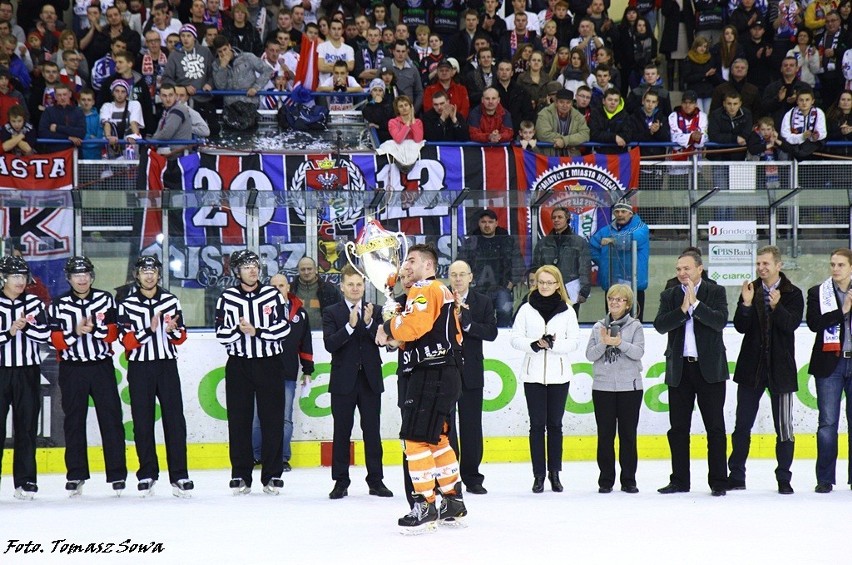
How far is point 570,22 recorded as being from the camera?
15.0 meters

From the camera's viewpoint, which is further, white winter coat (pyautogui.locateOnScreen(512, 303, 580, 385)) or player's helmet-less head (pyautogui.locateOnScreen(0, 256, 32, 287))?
white winter coat (pyautogui.locateOnScreen(512, 303, 580, 385))

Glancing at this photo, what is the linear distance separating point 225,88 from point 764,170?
6.07 m

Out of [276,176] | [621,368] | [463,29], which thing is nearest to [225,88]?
[276,176]

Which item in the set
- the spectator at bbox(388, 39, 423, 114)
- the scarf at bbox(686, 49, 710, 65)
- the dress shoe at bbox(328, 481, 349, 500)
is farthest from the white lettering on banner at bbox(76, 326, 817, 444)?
the scarf at bbox(686, 49, 710, 65)

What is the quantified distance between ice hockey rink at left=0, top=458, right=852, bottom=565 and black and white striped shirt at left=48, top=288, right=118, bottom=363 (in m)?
1.02

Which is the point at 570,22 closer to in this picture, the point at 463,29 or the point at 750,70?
the point at 463,29

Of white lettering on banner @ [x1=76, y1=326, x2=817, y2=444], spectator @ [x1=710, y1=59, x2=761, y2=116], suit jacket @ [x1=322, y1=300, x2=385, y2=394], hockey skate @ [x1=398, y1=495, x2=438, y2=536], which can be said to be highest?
spectator @ [x1=710, y1=59, x2=761, y2=116]

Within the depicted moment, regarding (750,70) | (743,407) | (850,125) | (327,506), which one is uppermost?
(750,70)

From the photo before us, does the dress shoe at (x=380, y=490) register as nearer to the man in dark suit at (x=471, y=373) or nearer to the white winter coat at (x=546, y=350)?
the man in dark suit at (x=471, y=373)

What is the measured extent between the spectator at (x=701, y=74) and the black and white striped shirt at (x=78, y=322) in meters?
8.79

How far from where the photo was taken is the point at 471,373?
8156 mm

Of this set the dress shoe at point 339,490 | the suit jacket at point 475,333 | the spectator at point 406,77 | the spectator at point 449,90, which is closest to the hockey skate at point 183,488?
the dress shoe at point 339,490

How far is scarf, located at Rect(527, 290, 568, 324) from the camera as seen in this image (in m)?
8.24

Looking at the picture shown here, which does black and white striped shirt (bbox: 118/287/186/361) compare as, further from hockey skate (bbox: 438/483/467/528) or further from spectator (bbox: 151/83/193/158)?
spectator (bbox: 151/83/193/158)
